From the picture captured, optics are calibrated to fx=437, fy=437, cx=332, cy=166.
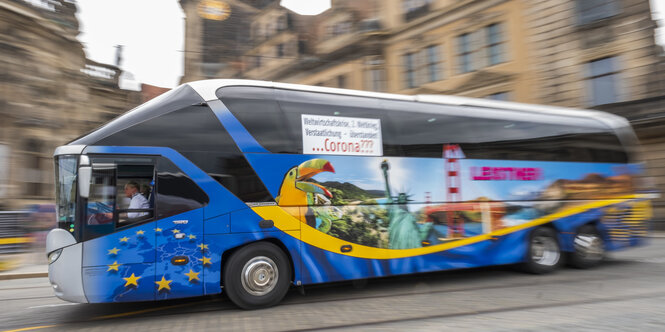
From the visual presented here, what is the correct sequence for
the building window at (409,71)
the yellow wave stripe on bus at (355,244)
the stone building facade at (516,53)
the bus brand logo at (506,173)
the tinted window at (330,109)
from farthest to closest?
the building window at (409,71) → the stone building facade at (516,53) → the bus brand logo at (506,173) → the tinted window at (330,109) → the yellow wave stripe on bus at (355,244)

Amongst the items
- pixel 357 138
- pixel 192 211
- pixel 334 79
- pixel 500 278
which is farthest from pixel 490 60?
pixel 192 211

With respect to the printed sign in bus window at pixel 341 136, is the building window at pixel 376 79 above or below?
above

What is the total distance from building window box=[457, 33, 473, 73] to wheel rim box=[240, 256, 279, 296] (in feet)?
62.7

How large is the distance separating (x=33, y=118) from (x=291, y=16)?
24.1 metres

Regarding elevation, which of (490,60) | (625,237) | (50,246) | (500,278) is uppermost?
(490,60)

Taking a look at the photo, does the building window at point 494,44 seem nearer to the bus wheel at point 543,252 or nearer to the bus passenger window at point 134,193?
the bus wheel at point 543,252

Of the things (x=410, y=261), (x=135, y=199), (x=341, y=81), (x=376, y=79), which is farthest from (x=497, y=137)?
(x=341, y=81)

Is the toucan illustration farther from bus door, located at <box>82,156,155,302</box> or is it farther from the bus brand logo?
the bus brand logo

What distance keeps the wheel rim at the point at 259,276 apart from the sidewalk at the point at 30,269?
7950mm

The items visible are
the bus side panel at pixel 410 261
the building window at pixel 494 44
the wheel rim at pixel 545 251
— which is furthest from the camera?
the building window at pixel 494 44

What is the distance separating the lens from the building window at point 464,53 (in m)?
22.5

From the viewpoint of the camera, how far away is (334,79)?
3109cm

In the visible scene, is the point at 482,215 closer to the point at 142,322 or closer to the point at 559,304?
the point at 559,304

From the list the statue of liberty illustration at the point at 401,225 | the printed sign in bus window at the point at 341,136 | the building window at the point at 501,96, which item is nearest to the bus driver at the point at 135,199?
the printed sign in bus window at the point at 341,136
